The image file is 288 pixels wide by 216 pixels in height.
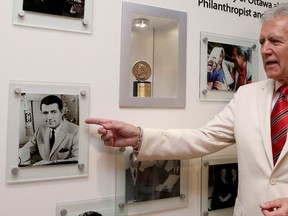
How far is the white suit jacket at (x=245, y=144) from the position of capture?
0.90 metres

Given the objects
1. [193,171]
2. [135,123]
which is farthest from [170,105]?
[193,171]

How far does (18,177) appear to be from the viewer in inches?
32.6

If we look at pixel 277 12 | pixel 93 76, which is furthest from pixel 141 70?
pixel 277 12

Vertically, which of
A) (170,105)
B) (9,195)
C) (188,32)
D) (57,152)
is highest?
(188,32)

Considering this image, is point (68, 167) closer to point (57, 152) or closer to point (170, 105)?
point (57, 152)

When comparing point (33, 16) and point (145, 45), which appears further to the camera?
point (145, 45)

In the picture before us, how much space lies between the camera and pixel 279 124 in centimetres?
92

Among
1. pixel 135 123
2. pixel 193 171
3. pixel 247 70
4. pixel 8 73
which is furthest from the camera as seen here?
pixel 247 70

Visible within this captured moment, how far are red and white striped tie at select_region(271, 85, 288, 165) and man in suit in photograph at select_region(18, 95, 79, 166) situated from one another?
587 millimetres

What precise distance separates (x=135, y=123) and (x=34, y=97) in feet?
1.04

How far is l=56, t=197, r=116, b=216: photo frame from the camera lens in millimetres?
883

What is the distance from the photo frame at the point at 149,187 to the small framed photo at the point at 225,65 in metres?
0.29

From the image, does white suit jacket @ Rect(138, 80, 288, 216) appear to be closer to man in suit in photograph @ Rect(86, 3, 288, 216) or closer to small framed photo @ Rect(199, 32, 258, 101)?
man in suit in photograph @ Rect(86, 3, 288, 216)

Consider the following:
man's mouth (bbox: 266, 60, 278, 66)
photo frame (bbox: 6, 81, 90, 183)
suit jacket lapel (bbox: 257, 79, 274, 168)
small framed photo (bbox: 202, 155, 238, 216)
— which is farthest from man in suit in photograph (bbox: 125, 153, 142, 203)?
man's mouth (bbox: 266, 60, 278, 66)
